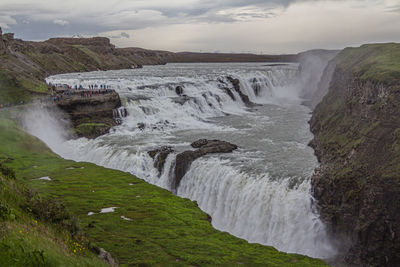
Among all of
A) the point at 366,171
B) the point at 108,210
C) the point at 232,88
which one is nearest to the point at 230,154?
the point at 366,171

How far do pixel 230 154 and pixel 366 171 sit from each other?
14353 mm

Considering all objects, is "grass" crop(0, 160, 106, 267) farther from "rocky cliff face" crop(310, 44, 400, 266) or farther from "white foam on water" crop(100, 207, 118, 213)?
"rocky cliff face" crop(310, 44, 400, 266)

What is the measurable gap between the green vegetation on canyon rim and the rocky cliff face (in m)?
5.12

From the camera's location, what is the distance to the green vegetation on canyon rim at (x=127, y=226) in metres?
12.9

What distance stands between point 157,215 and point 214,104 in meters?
47.7

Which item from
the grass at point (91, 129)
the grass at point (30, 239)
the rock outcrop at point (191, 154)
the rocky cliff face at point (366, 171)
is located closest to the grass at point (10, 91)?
the grass at point (91, 129)

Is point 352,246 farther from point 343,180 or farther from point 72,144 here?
point 72,144

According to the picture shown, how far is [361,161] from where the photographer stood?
27.8 meters

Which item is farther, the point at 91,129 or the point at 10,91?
the point at 10,91

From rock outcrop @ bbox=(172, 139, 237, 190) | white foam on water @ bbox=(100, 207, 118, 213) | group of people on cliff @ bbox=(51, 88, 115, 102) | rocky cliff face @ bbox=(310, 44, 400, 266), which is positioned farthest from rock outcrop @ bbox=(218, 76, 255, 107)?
white foam on water @ bbox=(100, 207, 118, 213)

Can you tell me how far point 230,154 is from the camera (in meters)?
37.9

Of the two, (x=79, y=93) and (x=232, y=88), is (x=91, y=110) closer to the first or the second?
(x=79, y=93)

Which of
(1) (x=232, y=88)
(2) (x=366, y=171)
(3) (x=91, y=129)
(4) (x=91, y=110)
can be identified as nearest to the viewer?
(2) (x=366, y=171)

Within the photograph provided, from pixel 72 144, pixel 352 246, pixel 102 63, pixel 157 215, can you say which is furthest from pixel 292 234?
pixel 102 63
